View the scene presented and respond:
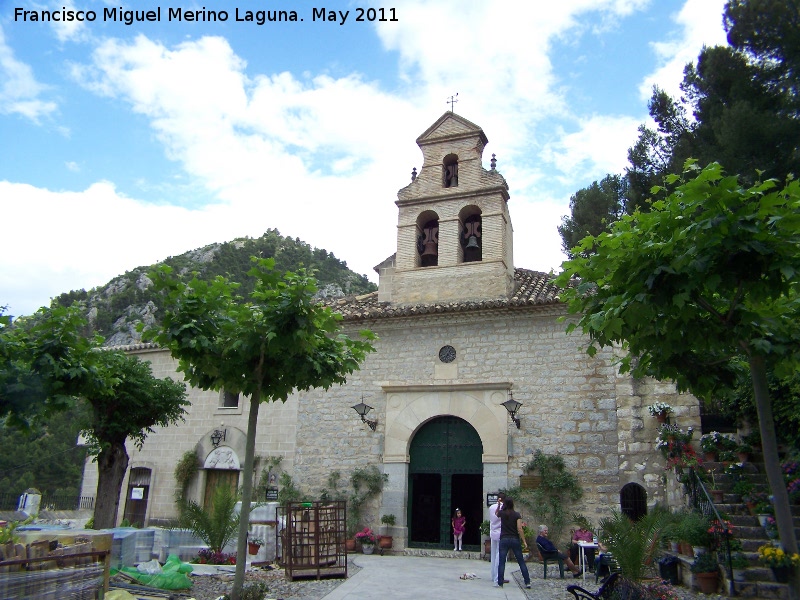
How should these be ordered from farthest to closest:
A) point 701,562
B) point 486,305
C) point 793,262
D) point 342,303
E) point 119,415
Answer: point 342,303 < point 486,305 < point 119,415 < point 701,562 < point 793,262

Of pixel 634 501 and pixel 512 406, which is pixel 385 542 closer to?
pixel 512 406

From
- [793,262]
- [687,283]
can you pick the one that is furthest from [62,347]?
[793,262]

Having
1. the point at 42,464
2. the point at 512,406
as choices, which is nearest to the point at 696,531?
the point at 512,406

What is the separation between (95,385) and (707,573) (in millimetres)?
9511

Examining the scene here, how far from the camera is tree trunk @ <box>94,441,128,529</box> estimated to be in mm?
11445

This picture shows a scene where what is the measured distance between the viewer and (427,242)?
16.8 m

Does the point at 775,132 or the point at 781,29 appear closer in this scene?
the point at 775,132

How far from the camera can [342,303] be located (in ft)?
58.2

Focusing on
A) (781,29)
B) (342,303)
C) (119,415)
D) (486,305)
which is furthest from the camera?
(342,303)

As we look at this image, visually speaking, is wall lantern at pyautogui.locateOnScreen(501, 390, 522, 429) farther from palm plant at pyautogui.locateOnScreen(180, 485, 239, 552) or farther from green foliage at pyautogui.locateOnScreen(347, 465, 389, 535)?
palm plant at pyautogui.locateOnScreen(180, 485, 239, 552)

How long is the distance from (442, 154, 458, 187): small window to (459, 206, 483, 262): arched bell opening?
37.7 inches

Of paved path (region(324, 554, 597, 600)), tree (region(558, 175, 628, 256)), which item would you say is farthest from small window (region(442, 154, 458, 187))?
paved path (region(324, 554, 597, 600))

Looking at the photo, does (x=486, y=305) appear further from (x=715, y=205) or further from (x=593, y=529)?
(x=715, y=205)

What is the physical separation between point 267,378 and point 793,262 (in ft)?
19.1
